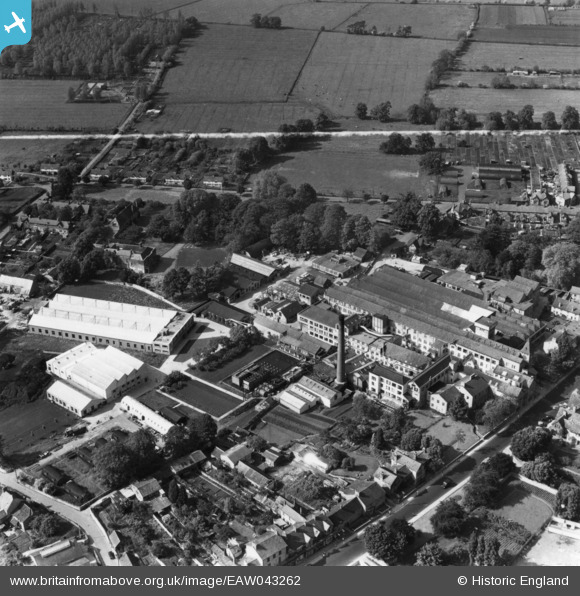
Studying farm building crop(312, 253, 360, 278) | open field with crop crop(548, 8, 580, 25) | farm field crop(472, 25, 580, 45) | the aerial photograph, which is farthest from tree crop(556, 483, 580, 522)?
open field with crop crop(548, 8, 580, 25)

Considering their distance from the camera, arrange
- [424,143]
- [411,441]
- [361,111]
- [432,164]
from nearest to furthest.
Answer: [411,441] < [432,164] < [424,143] < [361,111]

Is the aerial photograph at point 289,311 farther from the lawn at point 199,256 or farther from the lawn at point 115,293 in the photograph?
the lawn at point 199,256

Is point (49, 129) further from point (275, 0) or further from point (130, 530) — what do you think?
point (130, 530)

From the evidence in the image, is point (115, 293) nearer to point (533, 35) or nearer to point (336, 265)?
point (336, 265)

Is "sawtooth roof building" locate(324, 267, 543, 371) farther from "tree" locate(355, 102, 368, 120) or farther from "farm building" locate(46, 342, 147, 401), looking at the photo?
"tree" locate(355, 102, 368, 120)

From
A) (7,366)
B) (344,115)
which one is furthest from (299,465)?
(344,115)

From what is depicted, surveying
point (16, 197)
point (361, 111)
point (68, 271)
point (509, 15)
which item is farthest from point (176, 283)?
point (509, 15)
